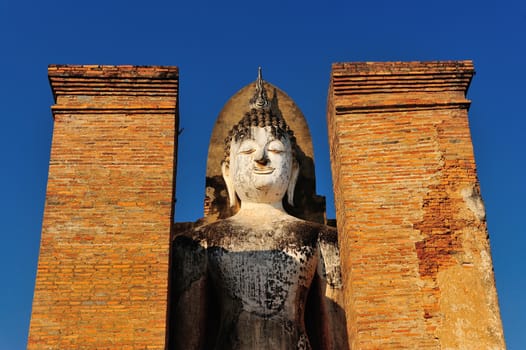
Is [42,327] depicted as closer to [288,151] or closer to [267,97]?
[288,151]

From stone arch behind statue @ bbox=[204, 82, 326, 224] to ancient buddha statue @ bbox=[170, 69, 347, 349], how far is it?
109cm

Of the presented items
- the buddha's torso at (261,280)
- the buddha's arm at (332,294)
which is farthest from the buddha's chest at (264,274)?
the buddha's arm at (332,294)

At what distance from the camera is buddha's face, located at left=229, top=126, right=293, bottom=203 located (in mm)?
10281

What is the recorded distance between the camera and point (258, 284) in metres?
9.34

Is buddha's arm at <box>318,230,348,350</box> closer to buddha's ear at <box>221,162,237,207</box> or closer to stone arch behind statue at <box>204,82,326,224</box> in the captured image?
stone arch behind statue at <box>204,82,326,224</box>

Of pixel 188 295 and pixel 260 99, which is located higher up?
pixel 260 99

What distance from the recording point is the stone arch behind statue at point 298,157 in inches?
445

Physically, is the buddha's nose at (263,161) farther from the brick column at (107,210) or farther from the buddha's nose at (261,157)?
the brick column at (107,210)

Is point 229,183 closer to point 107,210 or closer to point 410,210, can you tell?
point 107,210

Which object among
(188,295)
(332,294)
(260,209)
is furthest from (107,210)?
(332,294)

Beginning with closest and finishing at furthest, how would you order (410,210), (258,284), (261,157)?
(410,210) < (258,284) < (261,157)

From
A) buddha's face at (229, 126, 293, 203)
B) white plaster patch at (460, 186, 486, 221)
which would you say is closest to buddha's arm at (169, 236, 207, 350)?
buddha's face at (229, 126, 293, 203)

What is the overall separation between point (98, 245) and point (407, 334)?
11.1ft

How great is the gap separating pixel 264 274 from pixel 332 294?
0.85m
